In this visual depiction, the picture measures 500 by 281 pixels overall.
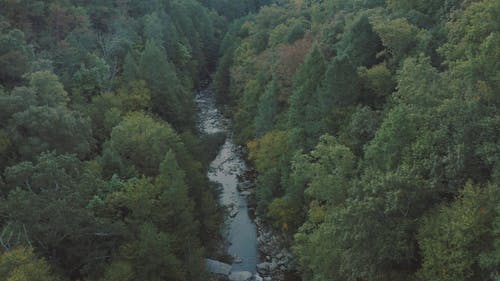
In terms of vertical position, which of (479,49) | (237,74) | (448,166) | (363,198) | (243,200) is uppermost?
(479,49)

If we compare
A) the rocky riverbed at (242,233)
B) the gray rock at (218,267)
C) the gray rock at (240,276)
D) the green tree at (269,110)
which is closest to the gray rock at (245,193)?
the rocky riverbed at (242,233)

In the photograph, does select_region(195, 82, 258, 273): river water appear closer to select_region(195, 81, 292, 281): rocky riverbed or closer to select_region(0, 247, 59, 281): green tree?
select_region(195, 81, 292, 281): rocky riverbed

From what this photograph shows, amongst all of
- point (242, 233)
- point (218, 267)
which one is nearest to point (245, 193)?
point (242, 233)

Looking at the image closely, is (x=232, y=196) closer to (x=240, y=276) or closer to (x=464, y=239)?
(x=240, y=276)

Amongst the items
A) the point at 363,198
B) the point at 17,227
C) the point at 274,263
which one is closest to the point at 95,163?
the point at 17,227

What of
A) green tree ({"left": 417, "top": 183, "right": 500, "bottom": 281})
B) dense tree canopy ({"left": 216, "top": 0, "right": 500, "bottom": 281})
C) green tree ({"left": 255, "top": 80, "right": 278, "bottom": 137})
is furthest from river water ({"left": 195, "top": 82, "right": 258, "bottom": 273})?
green tree ({"left": 417, "top": 183, "right": 500, "bottom": 281})

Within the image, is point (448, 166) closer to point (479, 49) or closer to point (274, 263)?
point (479, 49)

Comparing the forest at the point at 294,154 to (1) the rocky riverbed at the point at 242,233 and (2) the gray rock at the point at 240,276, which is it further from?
(2) the gray rock at the point at 240,276
